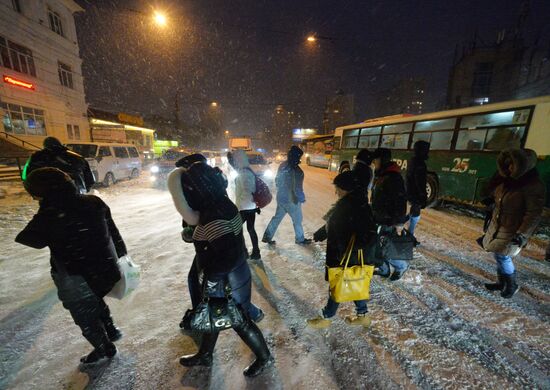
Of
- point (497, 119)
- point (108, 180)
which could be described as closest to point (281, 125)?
point (108, 180)

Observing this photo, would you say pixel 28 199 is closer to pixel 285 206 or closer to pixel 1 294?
pixel 1 294

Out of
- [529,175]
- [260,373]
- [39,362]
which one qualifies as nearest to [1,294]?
[39,362]

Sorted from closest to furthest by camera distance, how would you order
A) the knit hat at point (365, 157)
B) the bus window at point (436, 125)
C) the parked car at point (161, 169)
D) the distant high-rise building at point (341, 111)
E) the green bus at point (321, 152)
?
the knit hat at point (365, 157) → the bus window at point (436, 125) → the parked car at point (161, 169) → the green bus at point (321, 152) → the distant high-rise building at point (341, 111)

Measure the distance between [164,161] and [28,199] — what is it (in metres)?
5.10

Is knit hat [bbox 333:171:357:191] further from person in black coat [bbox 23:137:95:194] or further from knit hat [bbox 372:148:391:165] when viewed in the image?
person in black coat [bbox 23:137:95:194]

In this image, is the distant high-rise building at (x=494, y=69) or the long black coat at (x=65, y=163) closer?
the long black coat at (x=65, y=163)

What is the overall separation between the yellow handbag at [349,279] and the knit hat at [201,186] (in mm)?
1346

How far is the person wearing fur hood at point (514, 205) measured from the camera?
9.08 feet

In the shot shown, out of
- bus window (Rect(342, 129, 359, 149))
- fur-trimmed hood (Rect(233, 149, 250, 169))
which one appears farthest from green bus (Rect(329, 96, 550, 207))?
fur-trimmed hood (Rect(233, 149, 250, 169))

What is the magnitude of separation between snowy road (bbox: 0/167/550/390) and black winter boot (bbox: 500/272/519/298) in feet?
0.34

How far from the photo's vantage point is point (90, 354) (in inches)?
86.8

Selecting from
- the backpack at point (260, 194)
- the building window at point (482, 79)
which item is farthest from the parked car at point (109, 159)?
the building window at point (482, 79)

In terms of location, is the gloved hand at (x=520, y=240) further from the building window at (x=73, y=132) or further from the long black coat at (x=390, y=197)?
the building window at (x=73, y=132)

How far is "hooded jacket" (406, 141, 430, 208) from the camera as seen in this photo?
4.16m
